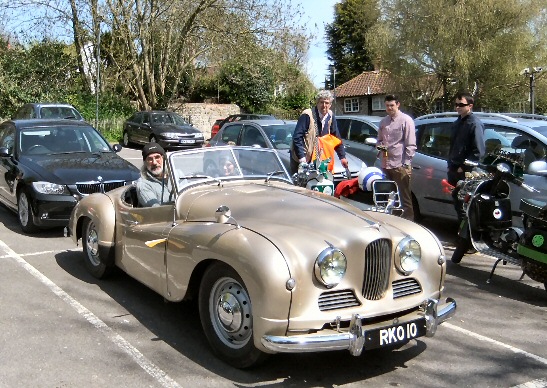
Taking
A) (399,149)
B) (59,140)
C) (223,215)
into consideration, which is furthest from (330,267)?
(59,140)

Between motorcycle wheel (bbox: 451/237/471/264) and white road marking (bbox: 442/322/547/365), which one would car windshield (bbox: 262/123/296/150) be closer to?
motorcycle wheel (bbox: 451/237/471/264)

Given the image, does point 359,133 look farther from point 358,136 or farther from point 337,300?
point 337,300

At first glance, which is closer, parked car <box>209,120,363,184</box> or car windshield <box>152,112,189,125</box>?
parked car <box>209,120,363,184</box>

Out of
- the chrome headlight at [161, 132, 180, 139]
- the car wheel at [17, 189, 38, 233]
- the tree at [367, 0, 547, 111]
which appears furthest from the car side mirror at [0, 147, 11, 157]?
the tree at [367, 0, 547, 111]

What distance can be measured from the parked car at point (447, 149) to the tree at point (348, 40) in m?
56.1

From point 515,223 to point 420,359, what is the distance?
386cm

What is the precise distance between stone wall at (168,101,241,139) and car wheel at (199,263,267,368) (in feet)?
97.6

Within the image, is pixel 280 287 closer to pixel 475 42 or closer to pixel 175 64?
pixel 175 64

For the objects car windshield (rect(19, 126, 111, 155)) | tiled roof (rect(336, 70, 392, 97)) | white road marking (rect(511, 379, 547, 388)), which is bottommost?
white road marking (rect(511, 379, 547, 388))

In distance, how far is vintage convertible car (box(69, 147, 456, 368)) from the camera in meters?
3.89

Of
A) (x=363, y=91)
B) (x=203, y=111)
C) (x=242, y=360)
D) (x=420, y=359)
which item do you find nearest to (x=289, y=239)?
(x=242, y=360)

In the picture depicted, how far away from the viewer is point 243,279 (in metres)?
4.00

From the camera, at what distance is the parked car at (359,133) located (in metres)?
11.8

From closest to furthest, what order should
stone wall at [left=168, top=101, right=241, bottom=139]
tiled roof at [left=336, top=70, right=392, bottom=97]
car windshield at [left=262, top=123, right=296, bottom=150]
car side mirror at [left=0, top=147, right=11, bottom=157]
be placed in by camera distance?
car side mirror at [left=0, top=147, right=11, bottom=157], car windshield at [left=262, top=123, right=296, bottom=150], stone wall at [left=168, top=101, right=241, bottom=139], tiled roof at [left=336, top=70, right=392, bottom=97]
